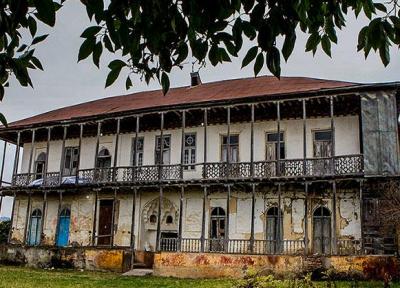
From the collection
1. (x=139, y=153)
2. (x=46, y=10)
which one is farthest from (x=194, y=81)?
(x=46, y=10)

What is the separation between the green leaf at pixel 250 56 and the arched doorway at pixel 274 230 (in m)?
18.0

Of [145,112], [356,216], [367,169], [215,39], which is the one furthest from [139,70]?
[145,112]

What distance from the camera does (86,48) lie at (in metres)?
2.56

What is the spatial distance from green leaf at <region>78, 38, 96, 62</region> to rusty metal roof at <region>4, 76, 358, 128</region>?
58.1 ft

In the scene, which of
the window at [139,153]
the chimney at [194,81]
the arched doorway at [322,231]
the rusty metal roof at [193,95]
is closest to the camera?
the arched doorway at [322,231]

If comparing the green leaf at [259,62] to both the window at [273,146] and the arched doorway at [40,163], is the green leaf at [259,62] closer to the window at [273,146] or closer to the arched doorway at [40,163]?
the window at [273,146]

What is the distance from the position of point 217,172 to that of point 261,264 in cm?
579

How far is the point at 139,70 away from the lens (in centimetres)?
335

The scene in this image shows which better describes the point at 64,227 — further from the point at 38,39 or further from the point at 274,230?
the point at 38,39

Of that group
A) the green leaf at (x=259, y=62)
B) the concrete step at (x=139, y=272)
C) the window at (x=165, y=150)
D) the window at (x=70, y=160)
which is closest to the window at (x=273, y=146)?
the window at (x=165, y=150)

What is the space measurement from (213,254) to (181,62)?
1498 centimetres

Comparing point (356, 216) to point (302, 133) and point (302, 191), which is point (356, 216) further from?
point (302, 133)

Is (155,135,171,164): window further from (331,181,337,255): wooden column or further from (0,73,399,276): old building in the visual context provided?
(331,181,337,255): wooden column

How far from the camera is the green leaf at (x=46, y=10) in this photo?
208 cm
